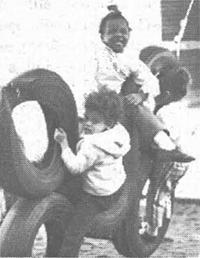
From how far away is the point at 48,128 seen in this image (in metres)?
2.44

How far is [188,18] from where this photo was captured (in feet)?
13.5

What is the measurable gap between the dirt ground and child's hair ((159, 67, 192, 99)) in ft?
2.62

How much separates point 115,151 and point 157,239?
858 mm

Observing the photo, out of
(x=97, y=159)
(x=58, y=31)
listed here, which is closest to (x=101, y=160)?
(x=97, y=159)

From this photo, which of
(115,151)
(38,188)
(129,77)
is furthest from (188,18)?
(38,188)

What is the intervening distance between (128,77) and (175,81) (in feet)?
1.39

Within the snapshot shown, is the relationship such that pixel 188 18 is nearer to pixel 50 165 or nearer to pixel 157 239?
pixel 157 239

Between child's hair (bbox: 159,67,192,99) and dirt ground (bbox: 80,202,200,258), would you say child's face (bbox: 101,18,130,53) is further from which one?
dirt ground (bbox: 80,202,200,258)

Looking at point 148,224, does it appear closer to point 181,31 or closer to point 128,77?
point 128,77

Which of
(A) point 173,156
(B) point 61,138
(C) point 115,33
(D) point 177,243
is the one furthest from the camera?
(D) point 177,243

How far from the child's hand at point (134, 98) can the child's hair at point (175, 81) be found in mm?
422

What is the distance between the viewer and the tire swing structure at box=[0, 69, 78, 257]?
2160 mm

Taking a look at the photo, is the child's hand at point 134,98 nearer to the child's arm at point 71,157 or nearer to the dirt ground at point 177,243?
the child's arm at point 71,157

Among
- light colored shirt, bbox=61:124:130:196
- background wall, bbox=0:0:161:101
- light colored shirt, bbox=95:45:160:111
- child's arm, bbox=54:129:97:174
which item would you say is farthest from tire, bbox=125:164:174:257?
background wall, bbox=0:0:161:101
